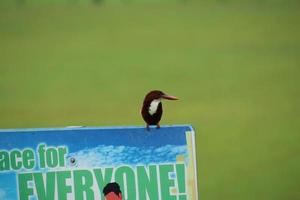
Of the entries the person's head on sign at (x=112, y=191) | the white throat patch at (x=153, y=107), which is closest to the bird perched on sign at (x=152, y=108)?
the white throat patch at (x=153, y=107)

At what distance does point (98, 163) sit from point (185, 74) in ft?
1.43

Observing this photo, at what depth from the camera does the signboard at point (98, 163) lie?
5.08ft

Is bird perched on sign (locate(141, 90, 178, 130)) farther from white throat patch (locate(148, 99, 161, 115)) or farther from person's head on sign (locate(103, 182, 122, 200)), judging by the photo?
person's head on sign (locate(103, 182, 122, 200))

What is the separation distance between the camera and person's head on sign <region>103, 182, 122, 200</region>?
5.21ft

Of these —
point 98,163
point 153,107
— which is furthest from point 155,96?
point 98,163

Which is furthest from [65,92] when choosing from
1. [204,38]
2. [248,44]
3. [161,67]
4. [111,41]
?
[248,44]

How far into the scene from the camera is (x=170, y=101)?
164cm

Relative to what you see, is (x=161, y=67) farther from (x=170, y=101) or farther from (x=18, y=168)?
(x=18, y=168)

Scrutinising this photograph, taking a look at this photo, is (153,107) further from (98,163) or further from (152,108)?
(98,163)

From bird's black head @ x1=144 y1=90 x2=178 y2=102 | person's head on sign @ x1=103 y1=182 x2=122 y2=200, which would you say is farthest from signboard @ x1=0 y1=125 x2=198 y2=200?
bird's black head @ x1=144 y1=90 x2=178 y2=102

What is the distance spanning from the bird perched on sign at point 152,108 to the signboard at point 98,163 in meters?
0.03

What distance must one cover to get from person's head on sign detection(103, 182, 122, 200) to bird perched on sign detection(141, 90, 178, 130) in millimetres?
232

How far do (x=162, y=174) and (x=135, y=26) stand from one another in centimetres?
53

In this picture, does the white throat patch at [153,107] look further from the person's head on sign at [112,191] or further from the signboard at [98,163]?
the person's head on sign at [112,191]
